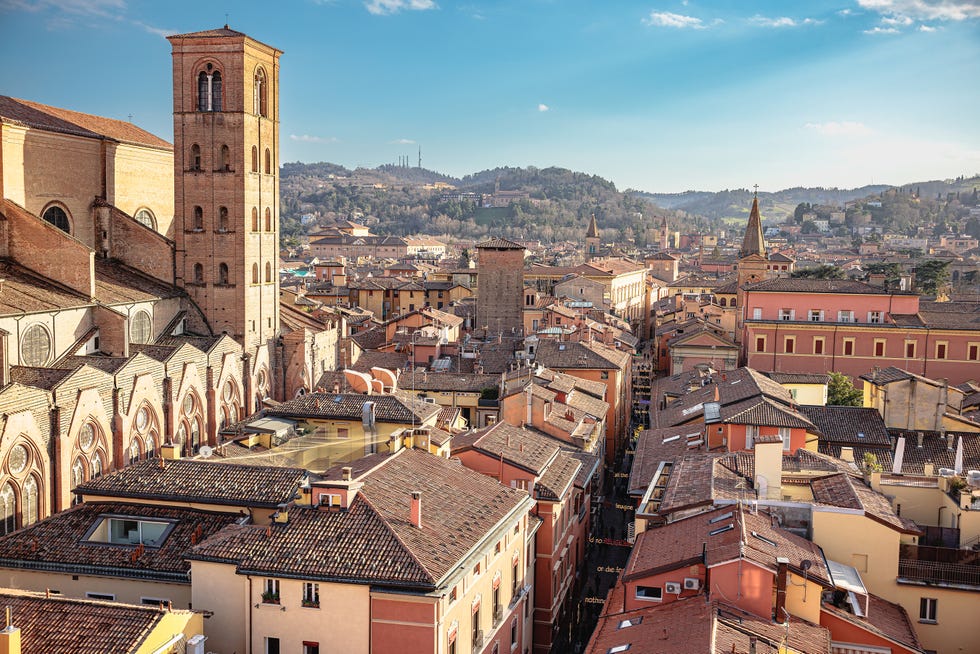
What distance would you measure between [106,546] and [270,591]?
13.0ft

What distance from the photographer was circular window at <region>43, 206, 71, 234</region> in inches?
1491

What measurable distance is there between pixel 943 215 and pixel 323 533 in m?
200

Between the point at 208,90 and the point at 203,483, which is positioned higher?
the point at 208,90

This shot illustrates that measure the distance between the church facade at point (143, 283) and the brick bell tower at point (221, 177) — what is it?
6cm

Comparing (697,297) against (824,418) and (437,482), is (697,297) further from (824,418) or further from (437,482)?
(437,482)

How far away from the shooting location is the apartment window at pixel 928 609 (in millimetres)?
17688

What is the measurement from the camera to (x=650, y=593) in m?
16.2

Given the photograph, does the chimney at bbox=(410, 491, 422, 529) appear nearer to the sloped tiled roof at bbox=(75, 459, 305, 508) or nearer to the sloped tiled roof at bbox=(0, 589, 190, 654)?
the sloped tiled roof at bbox=(75, 459, 305, 508)

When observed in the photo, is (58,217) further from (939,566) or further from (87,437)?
(939,566)

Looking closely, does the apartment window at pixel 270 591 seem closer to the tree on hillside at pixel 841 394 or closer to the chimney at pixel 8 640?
the chimney at pixel 8 640

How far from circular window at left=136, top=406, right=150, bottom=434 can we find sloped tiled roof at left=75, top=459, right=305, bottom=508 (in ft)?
44.9

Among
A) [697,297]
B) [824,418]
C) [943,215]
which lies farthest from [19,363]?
[943,215]

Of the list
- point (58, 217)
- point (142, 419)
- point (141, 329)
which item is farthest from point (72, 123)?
point (142, 419)

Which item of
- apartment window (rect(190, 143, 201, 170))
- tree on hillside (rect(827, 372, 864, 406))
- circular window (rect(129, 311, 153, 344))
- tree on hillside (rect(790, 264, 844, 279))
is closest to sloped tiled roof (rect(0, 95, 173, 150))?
apartment window (rect(190, 143, 201, 170))
